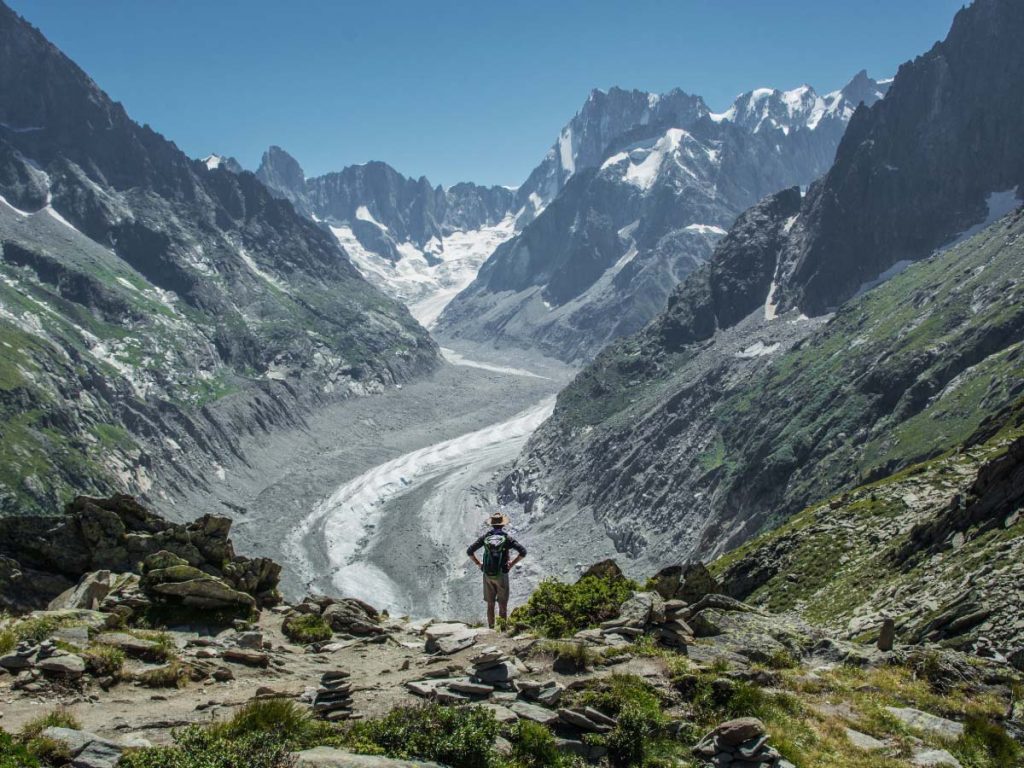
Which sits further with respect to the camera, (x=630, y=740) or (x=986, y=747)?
(x=986, y=747)

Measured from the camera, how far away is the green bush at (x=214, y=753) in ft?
43.3

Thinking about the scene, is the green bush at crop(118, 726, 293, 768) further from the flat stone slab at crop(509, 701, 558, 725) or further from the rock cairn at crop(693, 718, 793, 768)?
the rock cairn at crop(693, 718, 793, 768)

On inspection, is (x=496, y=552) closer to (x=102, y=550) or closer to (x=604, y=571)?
(x=604, y=571)

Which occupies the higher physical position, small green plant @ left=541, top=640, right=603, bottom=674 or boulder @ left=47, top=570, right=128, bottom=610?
boulder @ left=47, top=570, right=128, bottom=610

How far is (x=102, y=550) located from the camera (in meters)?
30.5

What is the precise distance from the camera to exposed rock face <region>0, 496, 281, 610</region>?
95.9 feet

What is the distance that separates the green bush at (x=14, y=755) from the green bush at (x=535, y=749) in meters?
7.94

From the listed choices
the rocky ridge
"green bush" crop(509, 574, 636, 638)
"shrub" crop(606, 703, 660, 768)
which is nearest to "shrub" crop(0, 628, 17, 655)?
the rocky ridge

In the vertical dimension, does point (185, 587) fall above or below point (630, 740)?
above

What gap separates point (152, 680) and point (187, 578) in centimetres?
816

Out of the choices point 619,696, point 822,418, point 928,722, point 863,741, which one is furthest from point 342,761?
point 822,418

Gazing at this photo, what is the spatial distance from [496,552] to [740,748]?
48.1 ft

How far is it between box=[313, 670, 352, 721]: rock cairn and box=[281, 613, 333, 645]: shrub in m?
7.82

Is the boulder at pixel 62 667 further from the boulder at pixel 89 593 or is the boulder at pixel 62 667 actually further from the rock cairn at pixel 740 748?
the rock cairn at pixel 740 748
